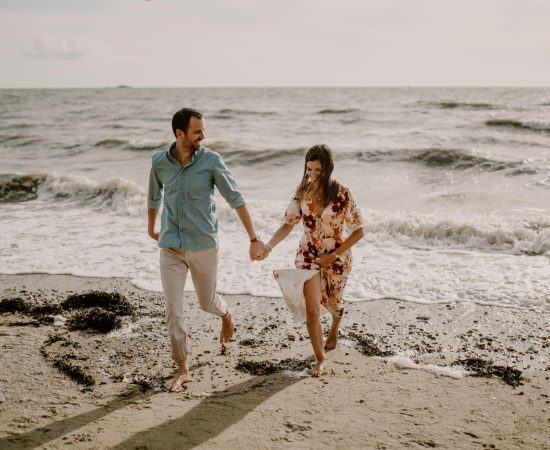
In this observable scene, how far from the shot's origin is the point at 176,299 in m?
4.22

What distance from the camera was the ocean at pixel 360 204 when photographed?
734 cm

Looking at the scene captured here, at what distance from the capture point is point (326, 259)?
450cm

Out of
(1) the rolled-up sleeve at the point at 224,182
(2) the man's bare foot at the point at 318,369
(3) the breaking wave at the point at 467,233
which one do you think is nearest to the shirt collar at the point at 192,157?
(1) the rolled-up sleeve at the point at 224,182

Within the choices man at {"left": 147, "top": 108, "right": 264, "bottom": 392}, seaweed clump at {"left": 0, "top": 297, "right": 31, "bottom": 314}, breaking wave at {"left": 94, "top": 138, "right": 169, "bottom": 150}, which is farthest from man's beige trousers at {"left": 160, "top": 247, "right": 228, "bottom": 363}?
breaking wave at {"left": 94, "top": 138, "right": 169, "bottom": 150}

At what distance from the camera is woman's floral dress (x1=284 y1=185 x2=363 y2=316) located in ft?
14.7

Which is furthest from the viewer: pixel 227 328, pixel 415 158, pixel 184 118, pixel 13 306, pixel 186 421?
pixel 415 158

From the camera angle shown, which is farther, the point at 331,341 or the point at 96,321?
the point at 96,321

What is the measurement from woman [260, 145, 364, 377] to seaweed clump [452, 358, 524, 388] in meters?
1.21

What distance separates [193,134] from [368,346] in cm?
252

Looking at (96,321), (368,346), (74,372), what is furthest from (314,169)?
(96,321)

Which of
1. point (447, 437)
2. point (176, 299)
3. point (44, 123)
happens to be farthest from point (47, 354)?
point (44, 123)

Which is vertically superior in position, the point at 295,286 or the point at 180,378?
the point at 295,286

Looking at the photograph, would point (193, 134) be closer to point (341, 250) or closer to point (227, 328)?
point (341, 250)

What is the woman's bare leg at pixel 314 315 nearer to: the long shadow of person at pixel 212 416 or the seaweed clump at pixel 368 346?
the long shadow of person at pixel 212 416
